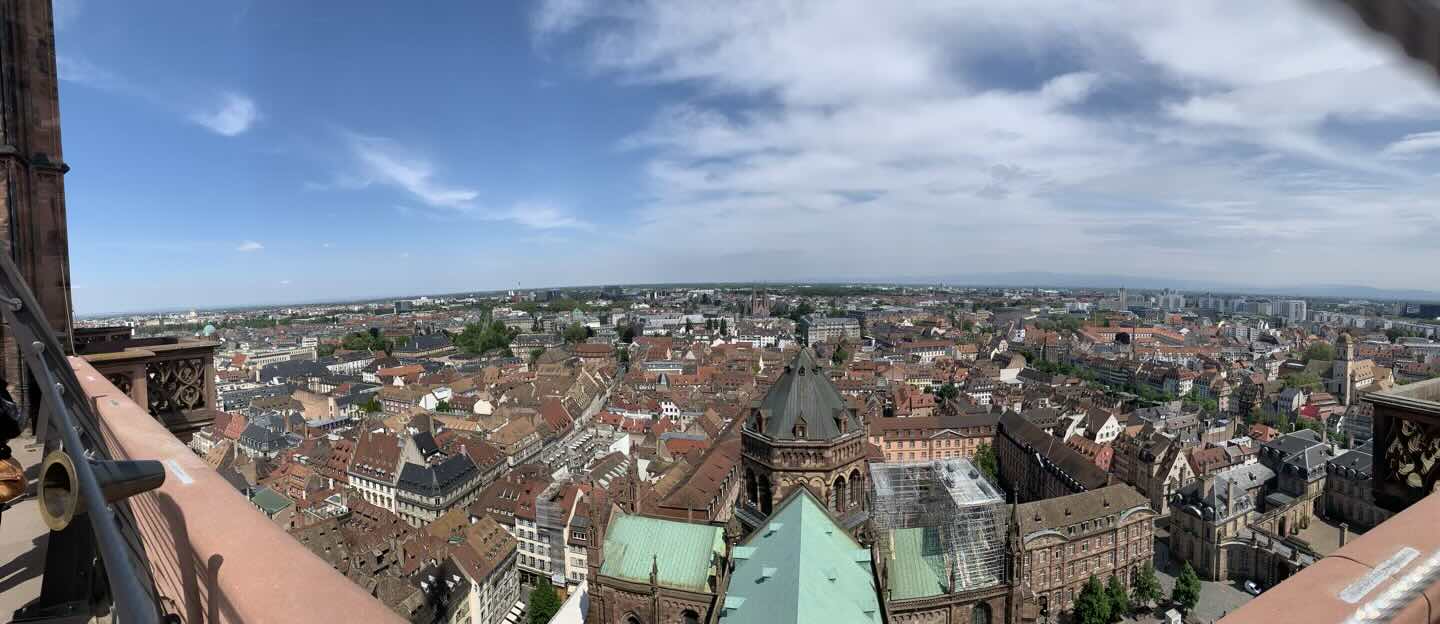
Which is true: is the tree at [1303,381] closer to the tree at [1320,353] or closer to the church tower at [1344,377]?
the church tower at [1344,377]

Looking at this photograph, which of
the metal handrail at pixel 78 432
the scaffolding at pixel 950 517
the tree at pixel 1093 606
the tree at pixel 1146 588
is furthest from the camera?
the tree at pixel 1146 588

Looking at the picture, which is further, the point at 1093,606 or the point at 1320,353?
the point at 1320,353

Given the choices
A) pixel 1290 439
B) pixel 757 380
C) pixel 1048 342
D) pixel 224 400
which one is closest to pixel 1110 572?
pixel 1290 439

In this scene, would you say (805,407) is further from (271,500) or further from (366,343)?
(366,343)

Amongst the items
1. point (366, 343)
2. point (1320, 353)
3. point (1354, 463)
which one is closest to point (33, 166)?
point (1354, 463)

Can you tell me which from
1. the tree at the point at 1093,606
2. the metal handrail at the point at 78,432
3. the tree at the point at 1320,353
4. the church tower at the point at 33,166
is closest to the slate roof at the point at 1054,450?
the tree at the point at 1093,606

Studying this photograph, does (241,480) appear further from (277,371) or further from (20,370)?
(277,371)
